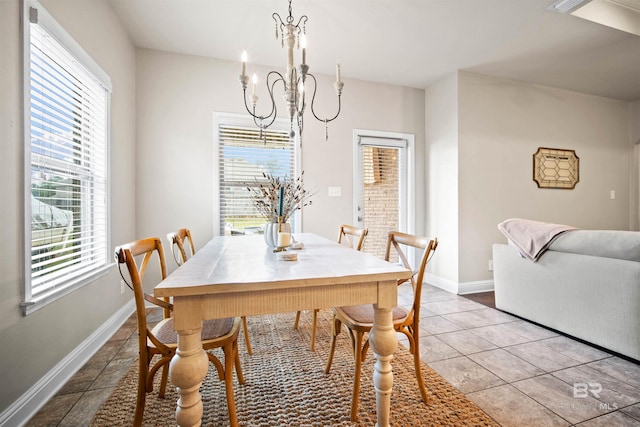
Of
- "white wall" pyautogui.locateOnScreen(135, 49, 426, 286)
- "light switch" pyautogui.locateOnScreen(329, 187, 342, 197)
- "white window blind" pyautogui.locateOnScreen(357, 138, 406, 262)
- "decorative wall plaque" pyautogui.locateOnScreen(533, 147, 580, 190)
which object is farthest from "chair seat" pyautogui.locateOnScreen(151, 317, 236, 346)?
"decorative wall plaque" pyautogui.locateOnScreen(533, 147, 580, 190)

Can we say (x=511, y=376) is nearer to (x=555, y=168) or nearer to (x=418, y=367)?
(x=418, y=367)

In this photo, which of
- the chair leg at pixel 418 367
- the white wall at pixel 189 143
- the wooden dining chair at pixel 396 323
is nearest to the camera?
the wooden dining chair at pixel 396 323

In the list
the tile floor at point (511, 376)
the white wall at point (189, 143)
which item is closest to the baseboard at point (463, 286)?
the tile floor at point (511, 376)

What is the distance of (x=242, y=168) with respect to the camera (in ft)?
10.8

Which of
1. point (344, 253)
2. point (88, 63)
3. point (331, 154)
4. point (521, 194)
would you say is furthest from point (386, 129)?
point (88, 63)

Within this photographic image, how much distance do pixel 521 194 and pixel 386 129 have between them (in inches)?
78.5

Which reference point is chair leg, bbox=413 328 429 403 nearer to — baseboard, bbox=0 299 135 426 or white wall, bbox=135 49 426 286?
baseboard, bbox=0 299 135 426

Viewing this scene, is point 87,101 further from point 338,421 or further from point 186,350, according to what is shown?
point 338,421

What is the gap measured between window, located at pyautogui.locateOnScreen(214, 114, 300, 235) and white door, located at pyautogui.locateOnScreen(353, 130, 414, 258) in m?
1.09

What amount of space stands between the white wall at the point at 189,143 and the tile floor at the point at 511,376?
4.01ft

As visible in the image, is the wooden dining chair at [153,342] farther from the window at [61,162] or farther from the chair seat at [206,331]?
the window at [61,162]

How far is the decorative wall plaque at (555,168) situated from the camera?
151 inches

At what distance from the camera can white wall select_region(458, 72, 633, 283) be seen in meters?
3.48

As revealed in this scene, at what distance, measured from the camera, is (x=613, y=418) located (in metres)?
1.36
